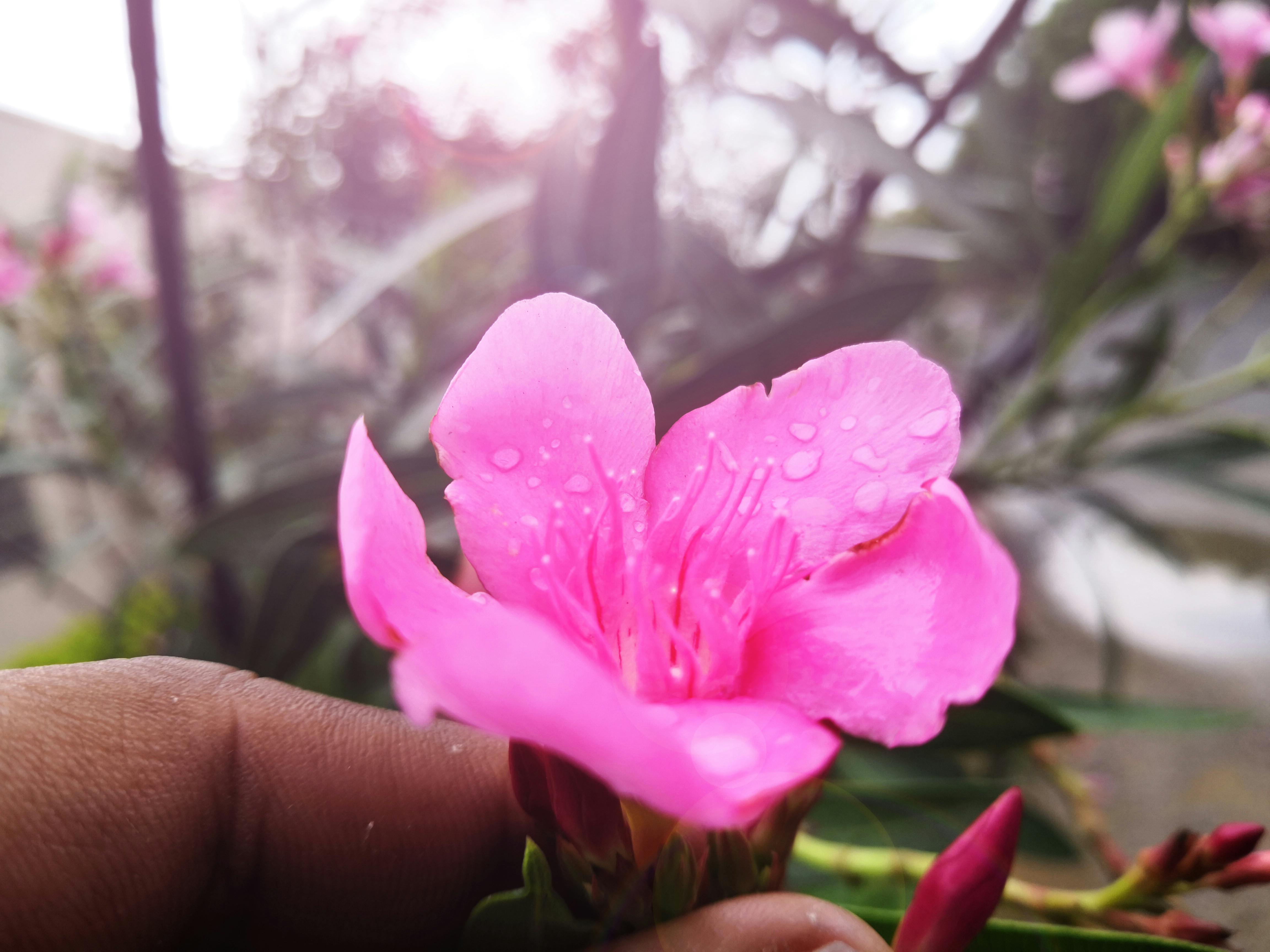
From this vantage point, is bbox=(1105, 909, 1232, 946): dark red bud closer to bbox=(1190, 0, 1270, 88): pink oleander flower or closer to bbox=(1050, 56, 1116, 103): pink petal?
bbox=(1190, 0, 1270, 88): pink oleander flower

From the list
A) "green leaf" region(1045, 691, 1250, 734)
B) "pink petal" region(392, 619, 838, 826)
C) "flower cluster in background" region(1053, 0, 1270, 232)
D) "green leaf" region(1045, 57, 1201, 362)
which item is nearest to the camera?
"pink petal" region(392, 619, 838, 826)

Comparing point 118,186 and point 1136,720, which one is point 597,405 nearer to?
point 1136,720

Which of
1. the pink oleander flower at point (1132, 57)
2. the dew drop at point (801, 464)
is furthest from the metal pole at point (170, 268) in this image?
the pink oleander flower at point (1132, 57)

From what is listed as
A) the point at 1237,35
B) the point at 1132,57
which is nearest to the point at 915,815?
the point at 1237,35

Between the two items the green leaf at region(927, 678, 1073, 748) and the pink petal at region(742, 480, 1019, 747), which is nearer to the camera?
the pink petal at region(742, 480, 1019, 747)

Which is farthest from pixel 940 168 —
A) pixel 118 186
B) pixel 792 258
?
pixel 118 186

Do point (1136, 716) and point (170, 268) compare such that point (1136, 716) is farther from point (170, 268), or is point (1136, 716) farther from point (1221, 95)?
point (1221, 95)

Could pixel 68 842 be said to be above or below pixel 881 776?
above

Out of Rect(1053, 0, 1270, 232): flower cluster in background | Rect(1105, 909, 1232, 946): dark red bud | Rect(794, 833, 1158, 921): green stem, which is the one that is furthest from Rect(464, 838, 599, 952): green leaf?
Rect(1053, 0, 1270, 232): flower cluster in background

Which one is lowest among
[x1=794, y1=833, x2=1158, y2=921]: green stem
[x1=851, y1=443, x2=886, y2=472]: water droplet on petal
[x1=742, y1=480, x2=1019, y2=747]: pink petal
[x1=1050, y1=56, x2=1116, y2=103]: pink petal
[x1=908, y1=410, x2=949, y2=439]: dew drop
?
[x1=794, y1=833, x2=1158, y2=921]: green stem
